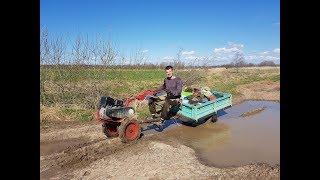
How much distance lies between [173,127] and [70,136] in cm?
355

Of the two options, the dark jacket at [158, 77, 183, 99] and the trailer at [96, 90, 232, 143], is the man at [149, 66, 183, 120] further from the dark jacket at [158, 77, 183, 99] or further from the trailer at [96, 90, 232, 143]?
the trailer at [96, 90, 232, 143]

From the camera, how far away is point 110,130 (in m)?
9.77

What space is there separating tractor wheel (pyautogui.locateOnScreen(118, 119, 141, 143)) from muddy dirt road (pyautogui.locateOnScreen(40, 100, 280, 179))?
0.74 ft

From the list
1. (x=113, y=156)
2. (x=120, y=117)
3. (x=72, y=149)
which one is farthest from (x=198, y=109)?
(x=72, y=149)

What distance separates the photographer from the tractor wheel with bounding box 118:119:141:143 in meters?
9.07

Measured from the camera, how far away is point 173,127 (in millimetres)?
11539

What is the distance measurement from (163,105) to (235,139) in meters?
2.45

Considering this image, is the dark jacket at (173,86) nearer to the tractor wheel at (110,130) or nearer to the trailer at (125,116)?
the trailer at (125,116)

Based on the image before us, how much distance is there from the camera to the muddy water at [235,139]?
8000 mm

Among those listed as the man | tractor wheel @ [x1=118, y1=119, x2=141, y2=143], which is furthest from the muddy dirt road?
the man

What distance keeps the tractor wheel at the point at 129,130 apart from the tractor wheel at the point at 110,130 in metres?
0.60
